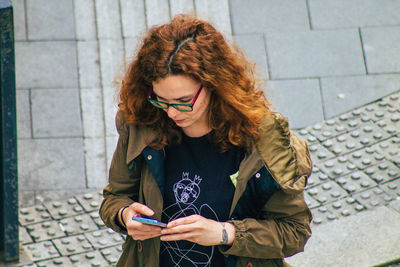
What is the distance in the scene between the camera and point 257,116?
275 centimetres

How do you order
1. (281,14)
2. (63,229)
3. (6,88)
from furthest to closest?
(281,14)
(63,229)
(6,88)

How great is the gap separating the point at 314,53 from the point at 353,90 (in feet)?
1.86

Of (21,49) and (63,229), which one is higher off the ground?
(21,49)

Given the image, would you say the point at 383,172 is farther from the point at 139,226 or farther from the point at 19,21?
the point at 19,21

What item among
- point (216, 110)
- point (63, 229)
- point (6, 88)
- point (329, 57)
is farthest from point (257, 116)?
point (329, 57)

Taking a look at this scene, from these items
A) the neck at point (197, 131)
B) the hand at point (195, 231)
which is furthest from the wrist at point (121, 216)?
the neck at point (197, 131)

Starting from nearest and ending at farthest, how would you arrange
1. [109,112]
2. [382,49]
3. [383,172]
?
[383,172]
[109,112]
[382,49]

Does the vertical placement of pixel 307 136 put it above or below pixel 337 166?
above

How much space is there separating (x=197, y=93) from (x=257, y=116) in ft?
0.93

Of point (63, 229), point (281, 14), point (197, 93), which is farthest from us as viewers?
point (281, 14)

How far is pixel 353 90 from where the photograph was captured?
6.18 meters

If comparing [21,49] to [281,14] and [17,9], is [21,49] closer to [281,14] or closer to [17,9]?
[17,9]

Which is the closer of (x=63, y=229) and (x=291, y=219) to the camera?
(x=291, y=219)

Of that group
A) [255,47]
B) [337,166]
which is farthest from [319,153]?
[255,47]
